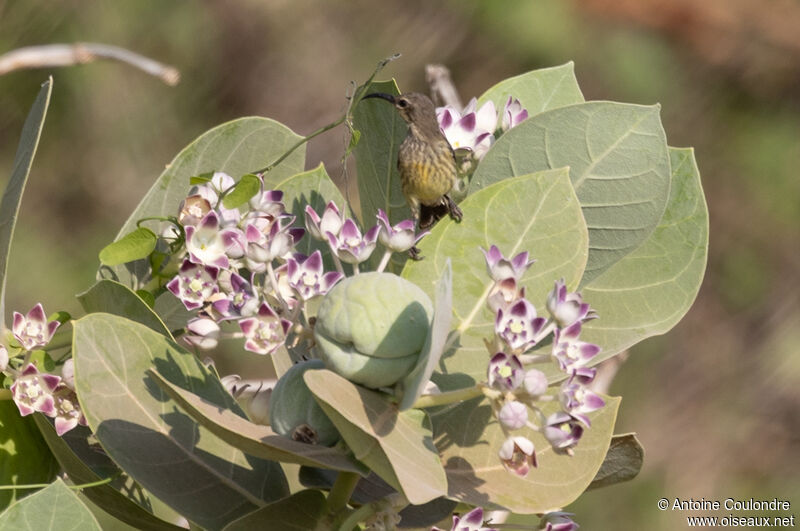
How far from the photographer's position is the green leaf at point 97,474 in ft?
3.32

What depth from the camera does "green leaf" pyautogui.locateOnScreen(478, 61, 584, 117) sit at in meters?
1.17

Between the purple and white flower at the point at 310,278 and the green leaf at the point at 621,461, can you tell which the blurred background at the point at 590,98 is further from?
the purple and white flower at the point at 310,278

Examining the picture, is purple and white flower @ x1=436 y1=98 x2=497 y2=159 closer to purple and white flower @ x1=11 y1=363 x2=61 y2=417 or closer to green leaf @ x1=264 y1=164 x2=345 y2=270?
green leaf @ x1=264 y1=164 x2=345 y2=270

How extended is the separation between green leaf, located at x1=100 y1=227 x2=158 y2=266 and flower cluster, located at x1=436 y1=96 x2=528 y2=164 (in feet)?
1.14

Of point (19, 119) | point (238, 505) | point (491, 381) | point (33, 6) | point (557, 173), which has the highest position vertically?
point (33, 6)

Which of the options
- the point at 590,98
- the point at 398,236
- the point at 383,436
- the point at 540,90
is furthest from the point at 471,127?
the point at 590,98

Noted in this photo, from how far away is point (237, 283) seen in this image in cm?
92

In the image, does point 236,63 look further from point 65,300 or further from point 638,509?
point 638,509

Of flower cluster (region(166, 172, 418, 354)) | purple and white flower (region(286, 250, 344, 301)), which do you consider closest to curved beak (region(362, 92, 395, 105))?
flower cluster (region(166, 172, 418, 354))

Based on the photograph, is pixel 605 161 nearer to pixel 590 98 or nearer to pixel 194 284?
pixel 194 284

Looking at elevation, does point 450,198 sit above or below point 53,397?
above

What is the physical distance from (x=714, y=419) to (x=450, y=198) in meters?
3.92

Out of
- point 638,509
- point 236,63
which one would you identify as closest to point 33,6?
point 236,63

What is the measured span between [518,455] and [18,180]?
581mm
